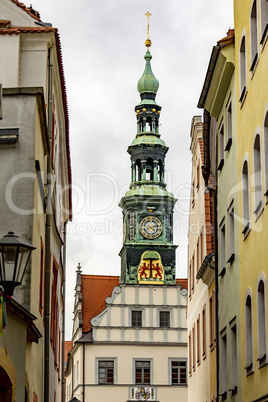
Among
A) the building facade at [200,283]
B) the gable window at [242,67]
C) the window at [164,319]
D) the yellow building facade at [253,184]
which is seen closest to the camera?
the yellow building facade at [253,184]

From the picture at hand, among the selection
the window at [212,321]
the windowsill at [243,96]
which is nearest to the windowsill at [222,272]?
the window at [212,321]

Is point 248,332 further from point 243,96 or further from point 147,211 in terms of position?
point 147,211

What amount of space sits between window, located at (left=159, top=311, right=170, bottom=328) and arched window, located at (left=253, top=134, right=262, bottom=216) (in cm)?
3739

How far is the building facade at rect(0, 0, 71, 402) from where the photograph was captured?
14.3 meters

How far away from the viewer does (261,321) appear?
46.2ft

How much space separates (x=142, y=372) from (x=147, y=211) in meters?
15.1

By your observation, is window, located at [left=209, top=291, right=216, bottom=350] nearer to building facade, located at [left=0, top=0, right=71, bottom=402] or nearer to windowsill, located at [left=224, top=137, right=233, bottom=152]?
building facade, located at [left=0, top=0, right=71, bottom=402]

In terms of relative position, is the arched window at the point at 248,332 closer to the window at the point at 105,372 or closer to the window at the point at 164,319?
the window at the point at 105,372

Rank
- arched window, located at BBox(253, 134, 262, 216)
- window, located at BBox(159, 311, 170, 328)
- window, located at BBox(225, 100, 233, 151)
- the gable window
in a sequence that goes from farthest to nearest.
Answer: window, located at BBox(159, 311, 170, 328) → window, located at BBox(225, 100, 233, 151) → the gable window → arched window, located at BBox(253, 134, 262, 216)

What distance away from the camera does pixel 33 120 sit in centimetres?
1494

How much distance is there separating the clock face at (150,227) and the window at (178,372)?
12755 millimetres

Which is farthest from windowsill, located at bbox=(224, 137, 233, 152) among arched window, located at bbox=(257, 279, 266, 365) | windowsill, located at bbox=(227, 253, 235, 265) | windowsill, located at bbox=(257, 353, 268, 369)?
windowsill, located at bbox=(257, 353, 268, 369)

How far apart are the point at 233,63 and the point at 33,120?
4.79m

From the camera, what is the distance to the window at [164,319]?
51.4 metres
